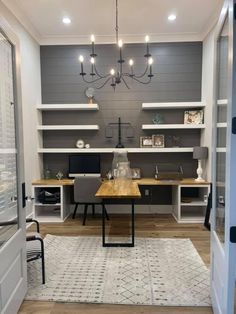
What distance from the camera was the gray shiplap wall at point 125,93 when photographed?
5219 mm

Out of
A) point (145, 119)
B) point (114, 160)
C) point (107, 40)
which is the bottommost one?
point (114, 160)

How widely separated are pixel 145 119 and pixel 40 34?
101 inches

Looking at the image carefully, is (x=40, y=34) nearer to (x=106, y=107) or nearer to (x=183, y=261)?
(x=106, y=107)

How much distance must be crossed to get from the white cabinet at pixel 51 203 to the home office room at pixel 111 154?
0.08 ft

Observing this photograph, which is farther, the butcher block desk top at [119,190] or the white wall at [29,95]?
the white wall at [29,95]

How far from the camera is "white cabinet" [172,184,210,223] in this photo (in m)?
4.79

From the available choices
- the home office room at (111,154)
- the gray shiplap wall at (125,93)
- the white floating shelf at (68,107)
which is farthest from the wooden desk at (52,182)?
the white floating shelf at (68,107)

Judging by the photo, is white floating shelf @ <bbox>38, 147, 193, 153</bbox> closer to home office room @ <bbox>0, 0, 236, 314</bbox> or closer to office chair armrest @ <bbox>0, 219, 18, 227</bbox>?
home office room @ <bbox>0, 0, 236, 314</bbox>

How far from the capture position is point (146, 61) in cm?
528

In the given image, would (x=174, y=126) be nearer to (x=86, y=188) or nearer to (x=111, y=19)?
(x=86, y=188)

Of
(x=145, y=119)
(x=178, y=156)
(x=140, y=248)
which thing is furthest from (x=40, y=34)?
(x=140, y=248)

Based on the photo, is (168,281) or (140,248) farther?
(140,248)

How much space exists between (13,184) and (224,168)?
1.75m

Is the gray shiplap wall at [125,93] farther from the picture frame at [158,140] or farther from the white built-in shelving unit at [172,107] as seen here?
the white built-in shelving unit at [172,107]
